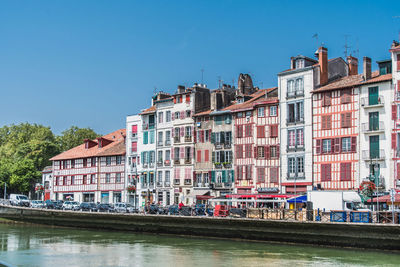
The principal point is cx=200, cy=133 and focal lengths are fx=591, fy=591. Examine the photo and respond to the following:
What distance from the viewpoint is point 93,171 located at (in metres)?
71.8

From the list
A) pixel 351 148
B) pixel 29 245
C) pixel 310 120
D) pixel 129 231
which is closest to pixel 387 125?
pixel 351 148

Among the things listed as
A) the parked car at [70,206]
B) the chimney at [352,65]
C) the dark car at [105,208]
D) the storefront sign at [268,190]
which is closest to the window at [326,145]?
the storefront sign at [268,190]

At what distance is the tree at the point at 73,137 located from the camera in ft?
309

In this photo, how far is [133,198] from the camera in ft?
217

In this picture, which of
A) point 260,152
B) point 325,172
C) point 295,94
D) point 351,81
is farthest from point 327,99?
point 260,152

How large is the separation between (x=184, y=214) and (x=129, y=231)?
21.9ft

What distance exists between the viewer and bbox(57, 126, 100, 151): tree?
309 feet

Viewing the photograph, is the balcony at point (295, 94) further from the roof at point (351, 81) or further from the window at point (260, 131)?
the window at point (260, 131)

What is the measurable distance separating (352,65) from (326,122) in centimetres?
754

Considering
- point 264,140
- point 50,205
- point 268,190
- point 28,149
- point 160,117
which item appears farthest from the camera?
point 28,149

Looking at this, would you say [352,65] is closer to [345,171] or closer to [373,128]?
[373,128]

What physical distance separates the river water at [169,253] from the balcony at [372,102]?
15494 mm

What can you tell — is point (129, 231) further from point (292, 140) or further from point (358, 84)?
point (358, 84)

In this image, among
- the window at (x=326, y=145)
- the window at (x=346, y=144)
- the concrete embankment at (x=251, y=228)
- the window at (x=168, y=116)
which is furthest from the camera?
the window at (x=168, y=116)
